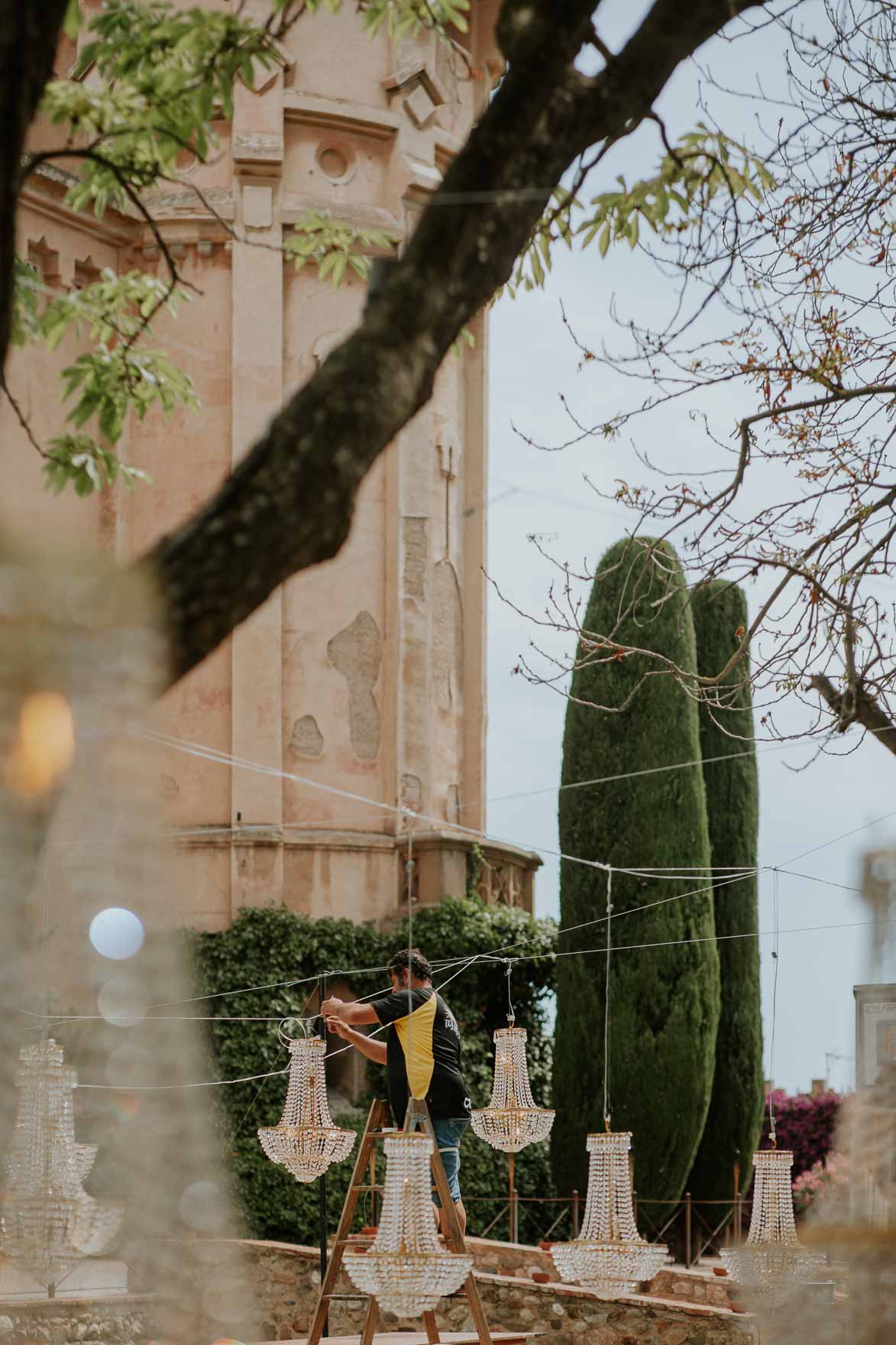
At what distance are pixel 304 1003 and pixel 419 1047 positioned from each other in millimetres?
7085

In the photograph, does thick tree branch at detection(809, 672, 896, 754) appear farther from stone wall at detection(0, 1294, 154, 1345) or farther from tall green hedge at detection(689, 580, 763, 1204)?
tall green hedge at detection(689, 580, 763, 1204)

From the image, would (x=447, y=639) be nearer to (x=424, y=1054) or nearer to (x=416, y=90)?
(x=416, y=90)

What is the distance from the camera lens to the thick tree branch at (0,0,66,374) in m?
3.20

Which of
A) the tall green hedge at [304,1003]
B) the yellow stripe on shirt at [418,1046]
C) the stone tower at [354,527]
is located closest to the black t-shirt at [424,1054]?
the yellow stripe on shirt at [418,1046]

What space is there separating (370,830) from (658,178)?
12.3m

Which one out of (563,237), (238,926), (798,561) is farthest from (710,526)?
(238,926)

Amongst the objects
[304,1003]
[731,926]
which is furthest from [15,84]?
[731,926]

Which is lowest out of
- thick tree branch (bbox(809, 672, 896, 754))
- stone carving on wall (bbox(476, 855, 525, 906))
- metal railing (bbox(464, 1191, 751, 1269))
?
metal railing (bbox(464, 1191, 751, 1269))

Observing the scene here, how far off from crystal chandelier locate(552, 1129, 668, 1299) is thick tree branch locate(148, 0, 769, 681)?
577cm

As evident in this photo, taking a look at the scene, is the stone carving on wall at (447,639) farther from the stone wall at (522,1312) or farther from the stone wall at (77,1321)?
the stone wall at (77,1321)

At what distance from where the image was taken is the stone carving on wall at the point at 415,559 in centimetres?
1738

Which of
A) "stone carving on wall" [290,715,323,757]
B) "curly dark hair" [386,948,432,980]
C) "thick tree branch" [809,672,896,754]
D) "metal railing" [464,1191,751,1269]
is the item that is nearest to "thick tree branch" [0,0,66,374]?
"thick tree branch" [809,672,896,754]

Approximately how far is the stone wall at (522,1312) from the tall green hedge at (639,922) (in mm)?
3287

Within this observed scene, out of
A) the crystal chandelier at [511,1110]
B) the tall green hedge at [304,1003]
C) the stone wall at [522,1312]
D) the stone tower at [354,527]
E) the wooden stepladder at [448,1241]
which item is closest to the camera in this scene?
the wooden stepladder at [448,1241]
